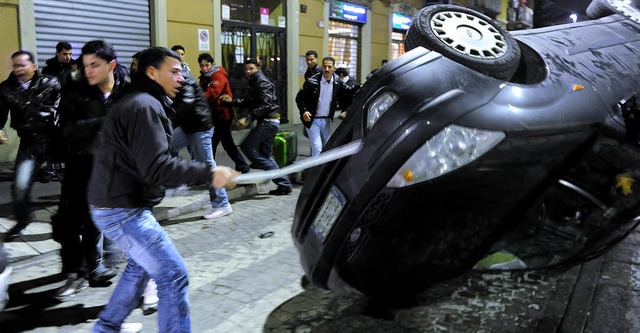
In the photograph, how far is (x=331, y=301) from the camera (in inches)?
148

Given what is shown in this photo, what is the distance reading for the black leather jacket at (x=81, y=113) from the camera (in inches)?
154

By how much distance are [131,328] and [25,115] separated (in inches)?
103

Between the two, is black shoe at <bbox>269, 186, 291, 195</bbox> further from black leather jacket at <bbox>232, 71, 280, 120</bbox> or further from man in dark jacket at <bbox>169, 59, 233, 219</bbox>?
man in dark jacket at <bbox>169, 59, 233, 219</bbox>

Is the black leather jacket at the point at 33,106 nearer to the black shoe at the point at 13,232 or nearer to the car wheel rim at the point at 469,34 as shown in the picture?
the black shoe at the point at 13,232

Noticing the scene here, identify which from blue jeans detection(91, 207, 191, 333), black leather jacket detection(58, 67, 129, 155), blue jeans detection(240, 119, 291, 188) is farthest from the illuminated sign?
blue jeans detection(91, 207, 191, 333)

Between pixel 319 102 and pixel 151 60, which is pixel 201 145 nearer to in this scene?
pixel 319 102

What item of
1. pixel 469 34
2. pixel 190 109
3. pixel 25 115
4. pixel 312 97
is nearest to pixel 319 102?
pixel 312 97

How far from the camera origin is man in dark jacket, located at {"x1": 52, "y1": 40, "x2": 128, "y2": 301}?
396 centimetres

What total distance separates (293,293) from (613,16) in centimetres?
295

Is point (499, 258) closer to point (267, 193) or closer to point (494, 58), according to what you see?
point (494, 58)

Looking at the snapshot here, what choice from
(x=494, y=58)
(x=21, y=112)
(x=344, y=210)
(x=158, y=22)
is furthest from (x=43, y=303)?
(x=158, y=22)

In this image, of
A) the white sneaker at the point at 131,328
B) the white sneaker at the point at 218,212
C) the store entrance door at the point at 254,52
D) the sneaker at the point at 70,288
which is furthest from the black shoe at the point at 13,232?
the store entrance door at the point at 254,52

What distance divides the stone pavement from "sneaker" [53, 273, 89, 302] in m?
0.07

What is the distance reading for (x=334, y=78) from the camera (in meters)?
8.54
